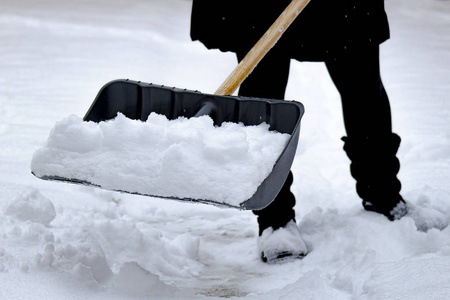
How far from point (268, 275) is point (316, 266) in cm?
11

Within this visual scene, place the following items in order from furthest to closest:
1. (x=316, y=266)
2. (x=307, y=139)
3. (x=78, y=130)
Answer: (x=307, y=139)
(x=316, y=266)
(x=78, y=130)

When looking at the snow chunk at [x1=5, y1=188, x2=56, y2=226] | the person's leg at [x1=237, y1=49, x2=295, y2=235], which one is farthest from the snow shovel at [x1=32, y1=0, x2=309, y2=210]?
the snow chunk at [x1=5, y1=188, x2=56, y2=226]

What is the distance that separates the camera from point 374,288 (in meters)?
1.28

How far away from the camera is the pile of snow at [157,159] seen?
1127 mm

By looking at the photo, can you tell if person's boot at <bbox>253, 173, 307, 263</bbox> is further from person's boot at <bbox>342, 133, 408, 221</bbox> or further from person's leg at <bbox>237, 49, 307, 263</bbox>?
person's boot at <bbox>342, 133, 408, 221</bbox>

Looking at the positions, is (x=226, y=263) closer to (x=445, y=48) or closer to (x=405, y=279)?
(x=405, y=279)

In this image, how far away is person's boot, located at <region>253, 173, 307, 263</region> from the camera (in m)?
1.62

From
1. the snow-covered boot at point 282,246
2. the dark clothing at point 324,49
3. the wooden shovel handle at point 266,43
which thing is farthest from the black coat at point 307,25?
the snow-covered boot at point 282,246

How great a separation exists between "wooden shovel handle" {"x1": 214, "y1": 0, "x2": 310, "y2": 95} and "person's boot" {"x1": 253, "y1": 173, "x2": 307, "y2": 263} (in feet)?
1.07

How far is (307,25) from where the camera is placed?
164cm

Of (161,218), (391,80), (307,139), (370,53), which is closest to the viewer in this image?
(370,53)

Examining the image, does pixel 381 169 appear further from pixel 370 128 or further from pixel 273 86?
pixel 273 86

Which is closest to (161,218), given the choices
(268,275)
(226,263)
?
(226,263)

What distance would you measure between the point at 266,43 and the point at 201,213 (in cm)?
70
